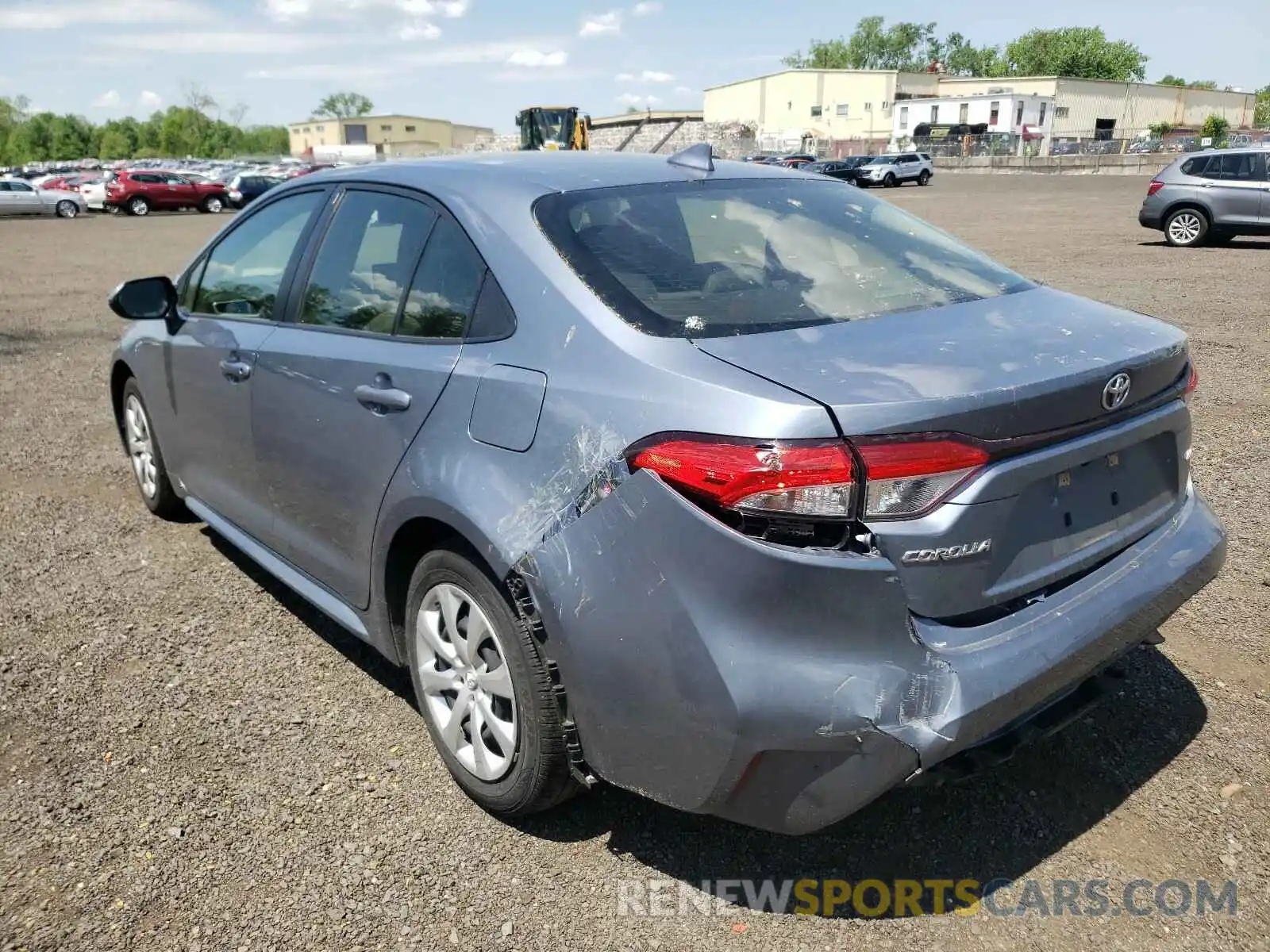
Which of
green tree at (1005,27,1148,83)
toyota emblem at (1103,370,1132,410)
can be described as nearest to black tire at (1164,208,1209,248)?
toyota emblem at (1103,370,1132,410)

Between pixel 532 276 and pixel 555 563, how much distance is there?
80 centimetres

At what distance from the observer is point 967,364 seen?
2178 mm

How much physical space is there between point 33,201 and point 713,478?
42145 mm

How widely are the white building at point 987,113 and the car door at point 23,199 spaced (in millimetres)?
56176

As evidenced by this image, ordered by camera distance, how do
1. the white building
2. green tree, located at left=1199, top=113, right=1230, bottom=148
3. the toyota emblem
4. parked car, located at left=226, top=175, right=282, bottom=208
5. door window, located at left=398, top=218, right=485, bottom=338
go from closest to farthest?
the toyota emblem → door window, located at left=398, top=218, right=485, bottom=338 → parked car, located at left=226, top=175, right=282, bottom=208 → green tree, located at left=1199, top=113, right=1230, bottom=148 → the white building

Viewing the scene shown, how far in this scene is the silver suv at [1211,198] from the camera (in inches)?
630

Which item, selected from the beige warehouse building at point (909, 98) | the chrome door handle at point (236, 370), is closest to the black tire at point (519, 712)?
the chrome door handle at point (236, 370)

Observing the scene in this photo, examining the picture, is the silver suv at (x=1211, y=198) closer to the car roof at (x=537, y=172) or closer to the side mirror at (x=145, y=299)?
the car roof at (x=537, y=172)

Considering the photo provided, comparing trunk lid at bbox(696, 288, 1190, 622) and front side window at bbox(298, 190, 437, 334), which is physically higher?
front side window at bbox(298, 190, 437, 334)

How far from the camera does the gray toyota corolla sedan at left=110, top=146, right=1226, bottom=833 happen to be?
79.4 inches

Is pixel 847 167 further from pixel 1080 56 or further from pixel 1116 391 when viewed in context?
pixel 1080 56

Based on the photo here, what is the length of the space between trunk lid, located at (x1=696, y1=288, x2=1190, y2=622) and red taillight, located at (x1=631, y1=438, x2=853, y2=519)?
81mm

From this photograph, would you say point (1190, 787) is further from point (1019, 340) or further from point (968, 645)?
point (1019, 340)

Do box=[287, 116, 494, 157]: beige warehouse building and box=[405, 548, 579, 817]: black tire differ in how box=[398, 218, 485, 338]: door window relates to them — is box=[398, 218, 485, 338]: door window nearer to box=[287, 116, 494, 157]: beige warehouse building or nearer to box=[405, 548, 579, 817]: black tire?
box=[405, 548, 579, 817]: black tire
